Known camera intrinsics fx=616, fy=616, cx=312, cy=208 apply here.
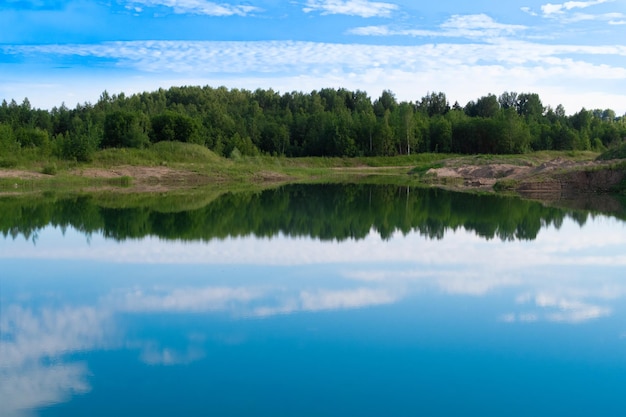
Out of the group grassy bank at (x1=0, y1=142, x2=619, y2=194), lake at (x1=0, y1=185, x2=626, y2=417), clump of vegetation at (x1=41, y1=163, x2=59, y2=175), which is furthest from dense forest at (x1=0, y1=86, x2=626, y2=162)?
lake at (x1=0, y1=185, x2=626, y2=417)

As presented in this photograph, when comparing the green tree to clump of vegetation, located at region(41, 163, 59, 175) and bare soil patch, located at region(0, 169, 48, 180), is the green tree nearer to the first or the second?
clump of vegetation, located at region(41, 163, 59, 175)

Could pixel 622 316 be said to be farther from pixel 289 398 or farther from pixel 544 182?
pixel 544 182

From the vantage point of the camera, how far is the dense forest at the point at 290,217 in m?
16.4

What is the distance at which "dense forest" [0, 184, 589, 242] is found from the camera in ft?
53.8

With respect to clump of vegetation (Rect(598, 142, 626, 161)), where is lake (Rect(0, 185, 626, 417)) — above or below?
below

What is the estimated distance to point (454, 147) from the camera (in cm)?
7612

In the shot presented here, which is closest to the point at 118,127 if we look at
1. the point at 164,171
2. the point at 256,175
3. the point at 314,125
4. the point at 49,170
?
the point at 164,171

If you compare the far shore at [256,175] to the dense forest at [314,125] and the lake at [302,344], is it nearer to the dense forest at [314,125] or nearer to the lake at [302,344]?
the dense forest at [314,125]

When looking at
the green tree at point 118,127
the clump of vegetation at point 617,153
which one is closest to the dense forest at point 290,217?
the clump of vegetation at point 617,153

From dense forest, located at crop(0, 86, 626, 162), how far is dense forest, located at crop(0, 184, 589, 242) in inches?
800

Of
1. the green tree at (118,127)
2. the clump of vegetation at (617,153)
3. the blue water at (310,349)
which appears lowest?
the blue water at (310,349)

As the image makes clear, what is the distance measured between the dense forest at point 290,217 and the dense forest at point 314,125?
2033 cm

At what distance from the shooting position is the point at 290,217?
2008 centimetres

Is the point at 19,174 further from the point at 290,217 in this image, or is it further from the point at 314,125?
the point at 314,125
